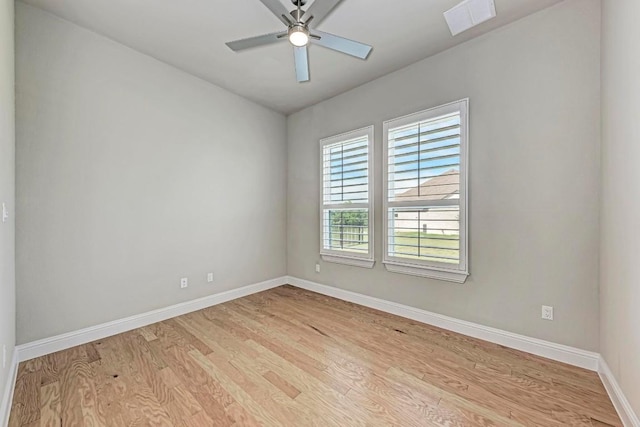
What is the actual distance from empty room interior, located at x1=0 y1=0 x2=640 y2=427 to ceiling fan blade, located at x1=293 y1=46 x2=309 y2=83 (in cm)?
2

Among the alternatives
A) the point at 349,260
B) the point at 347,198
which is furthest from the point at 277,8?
the point at 349,260

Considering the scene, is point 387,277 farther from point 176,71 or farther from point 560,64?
point 176,71

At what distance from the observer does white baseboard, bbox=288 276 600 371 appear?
2.14m

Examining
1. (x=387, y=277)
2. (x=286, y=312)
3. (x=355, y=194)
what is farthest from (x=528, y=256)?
(x=286, y=312)

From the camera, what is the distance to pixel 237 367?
7.04 feet

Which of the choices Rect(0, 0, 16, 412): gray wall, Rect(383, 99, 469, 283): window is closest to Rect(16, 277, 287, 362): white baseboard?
Rect(0, 0, 16, 412): gray wall

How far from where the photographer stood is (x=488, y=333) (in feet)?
8.39

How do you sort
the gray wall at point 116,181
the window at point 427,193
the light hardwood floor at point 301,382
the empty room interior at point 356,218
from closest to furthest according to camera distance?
the light hardwood floor at point 301,382, the empty room interior at point 356,218, the gray wall at point 116,181, the window at point 427,193

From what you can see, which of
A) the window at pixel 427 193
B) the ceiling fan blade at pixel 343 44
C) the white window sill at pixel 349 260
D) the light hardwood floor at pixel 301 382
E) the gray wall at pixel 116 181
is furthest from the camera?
the white window sill at pixel 349 260

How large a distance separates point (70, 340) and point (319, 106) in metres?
3.94

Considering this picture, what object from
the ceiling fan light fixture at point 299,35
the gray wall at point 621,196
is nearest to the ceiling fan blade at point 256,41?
the ceiling fan light fixture at point 299,35

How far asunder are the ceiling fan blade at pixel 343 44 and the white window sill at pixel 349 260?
232 centimetres

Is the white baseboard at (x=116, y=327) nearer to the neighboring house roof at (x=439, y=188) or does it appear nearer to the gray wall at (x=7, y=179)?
the gray wall at (x=7, y=179)

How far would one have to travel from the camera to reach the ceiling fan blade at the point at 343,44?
6.79ft
